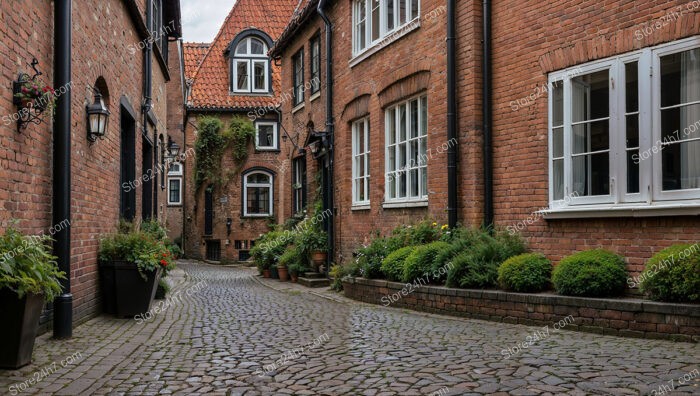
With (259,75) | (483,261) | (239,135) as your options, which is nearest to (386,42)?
(483,261)

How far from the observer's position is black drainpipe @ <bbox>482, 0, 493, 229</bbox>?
10.1 meters

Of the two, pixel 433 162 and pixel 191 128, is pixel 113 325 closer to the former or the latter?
pixel 433 162

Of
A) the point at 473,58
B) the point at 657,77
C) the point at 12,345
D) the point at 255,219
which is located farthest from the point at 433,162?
the point at 255,219

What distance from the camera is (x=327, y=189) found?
1681cm

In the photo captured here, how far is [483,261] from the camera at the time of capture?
9.16m

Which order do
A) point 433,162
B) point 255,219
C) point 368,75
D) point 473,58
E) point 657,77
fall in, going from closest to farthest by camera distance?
1. point 657,77
2. point 473,58
3. point 433,162
4. point 368,75
5. point 255,219

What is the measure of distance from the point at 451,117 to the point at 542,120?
1.78m

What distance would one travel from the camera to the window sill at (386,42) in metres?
12.2

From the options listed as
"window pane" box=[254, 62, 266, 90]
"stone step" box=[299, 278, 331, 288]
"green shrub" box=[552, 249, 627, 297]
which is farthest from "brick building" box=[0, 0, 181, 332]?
"window pane" box=[254, 62, 266, 90]

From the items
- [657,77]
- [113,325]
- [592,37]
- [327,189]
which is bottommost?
[113,325]

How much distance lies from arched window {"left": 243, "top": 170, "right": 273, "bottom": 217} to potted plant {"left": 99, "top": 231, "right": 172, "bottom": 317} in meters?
19.0

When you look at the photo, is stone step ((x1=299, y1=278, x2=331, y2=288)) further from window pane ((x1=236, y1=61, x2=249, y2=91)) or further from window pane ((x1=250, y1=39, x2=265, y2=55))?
window pane ((x1=250, y1=39, x2=265, y2=55))

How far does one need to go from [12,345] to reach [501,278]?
562 cm

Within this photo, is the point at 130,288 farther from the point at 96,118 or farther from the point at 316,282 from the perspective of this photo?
the point at 316,282
